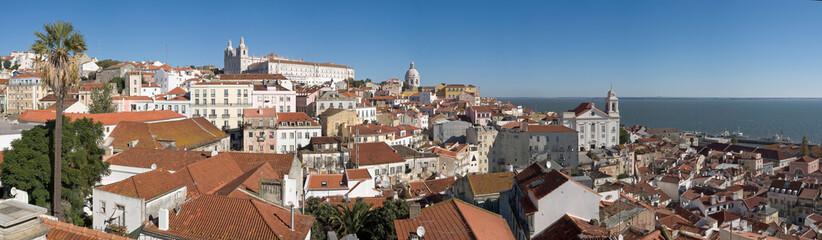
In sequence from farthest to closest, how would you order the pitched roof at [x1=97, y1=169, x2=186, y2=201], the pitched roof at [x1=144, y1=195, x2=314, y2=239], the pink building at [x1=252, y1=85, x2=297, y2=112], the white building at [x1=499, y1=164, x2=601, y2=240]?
the pink building at [x1=252, y1=85, x2=297, y2=112] < the white building at [x1=499, y1=164, x2=601, y2=240] < the pitched roof at [x1=97, y1=169, x2=186, y2=201] < the pitched roof at [x1=144, y1=195, x2=314, y2=239]

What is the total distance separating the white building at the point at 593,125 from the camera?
31419 millimetres

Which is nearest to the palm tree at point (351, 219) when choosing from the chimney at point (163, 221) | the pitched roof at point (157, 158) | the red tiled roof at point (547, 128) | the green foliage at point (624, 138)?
the chimney at point (163, 221)

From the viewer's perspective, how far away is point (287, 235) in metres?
6.74

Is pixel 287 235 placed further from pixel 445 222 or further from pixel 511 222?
pixel 511 222

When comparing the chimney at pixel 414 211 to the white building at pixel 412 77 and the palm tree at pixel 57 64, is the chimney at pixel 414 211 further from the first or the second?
the white building at pixel 412 77

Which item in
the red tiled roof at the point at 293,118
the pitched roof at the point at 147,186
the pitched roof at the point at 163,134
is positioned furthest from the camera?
the red tiled roof at the point at 293,118

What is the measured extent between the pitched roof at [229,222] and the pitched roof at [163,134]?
412 inches

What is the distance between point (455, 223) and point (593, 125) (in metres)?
26.9

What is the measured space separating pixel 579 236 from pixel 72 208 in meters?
9.56

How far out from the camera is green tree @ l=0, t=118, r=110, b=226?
32.2 feet

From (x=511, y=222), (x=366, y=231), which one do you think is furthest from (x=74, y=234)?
(x=511, y=222)

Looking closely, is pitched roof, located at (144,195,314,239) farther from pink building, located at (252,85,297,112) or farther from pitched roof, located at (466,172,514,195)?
pink building, located at (252,85,297,112)

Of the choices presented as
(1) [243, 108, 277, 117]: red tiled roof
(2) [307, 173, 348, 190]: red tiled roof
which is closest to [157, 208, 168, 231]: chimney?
(2) [307, 173, 348, 190]: red tiled roof

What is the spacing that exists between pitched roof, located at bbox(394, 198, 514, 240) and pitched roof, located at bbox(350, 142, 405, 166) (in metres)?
12.6
